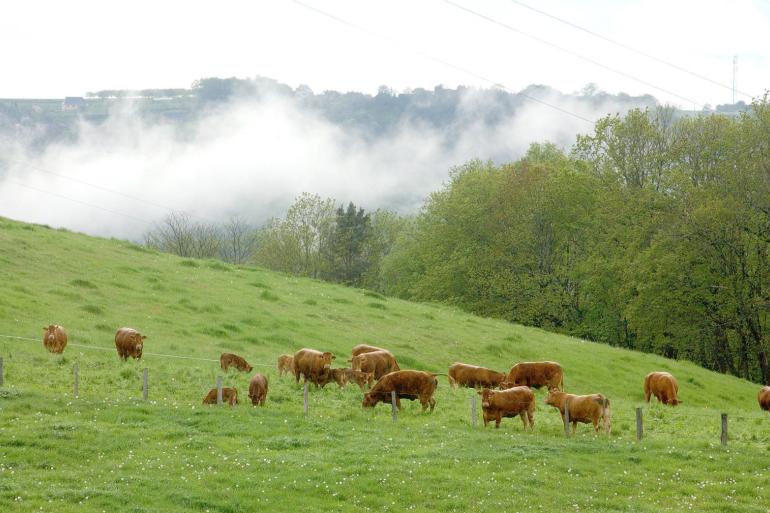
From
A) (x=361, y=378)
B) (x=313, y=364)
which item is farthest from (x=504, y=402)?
(x=313, y=364)

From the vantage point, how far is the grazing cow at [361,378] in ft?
96.5

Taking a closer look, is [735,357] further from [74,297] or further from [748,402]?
[74,297]

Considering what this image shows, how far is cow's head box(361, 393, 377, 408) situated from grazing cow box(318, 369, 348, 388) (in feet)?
10.2

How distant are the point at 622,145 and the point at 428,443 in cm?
4770

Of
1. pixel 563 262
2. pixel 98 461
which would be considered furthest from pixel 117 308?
pixel 563 262

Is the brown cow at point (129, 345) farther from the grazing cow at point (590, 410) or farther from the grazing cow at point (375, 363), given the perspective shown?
the grazing cow at point (590, 410)

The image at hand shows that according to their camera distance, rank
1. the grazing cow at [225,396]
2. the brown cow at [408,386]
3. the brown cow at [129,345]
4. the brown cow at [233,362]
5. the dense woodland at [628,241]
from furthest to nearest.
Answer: the dense woodland at [628,241], the brown cow at [129,345], the brown cow at [233,362], the brown cow at [408,386], the grazing cow at [225,396]

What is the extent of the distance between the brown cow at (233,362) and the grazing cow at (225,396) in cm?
587

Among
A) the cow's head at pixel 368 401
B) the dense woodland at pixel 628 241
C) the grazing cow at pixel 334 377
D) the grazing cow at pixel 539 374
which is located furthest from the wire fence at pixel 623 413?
the dense woodland at pixel 628 241

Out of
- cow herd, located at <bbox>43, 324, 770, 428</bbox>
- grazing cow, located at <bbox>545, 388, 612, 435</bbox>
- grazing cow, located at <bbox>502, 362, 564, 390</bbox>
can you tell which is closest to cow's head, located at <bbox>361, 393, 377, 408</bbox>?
cow herd, located at <bbox>43, 324, 770, 428</bbox>

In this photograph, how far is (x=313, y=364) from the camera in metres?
29.4

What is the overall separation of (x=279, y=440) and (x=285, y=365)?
10.3 meters

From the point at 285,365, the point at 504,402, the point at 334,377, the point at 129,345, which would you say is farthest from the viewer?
the point at 285,365

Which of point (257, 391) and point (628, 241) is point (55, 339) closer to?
point (257, 391)
